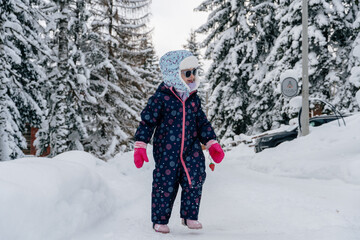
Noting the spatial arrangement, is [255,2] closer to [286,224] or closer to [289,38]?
[289,38]

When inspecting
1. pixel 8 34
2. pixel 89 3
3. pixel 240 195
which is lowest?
pixel 240 195

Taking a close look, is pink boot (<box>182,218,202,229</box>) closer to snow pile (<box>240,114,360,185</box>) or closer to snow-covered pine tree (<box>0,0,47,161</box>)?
snow pile (<box>240,114,360,185</box>)

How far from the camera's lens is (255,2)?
20.0m

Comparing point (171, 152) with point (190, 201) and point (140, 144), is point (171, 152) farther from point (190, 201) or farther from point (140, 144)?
point (190, 201)

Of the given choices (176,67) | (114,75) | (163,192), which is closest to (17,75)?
(114,75)

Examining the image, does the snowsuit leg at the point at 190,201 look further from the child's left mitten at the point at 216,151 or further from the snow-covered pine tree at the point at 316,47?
the snow-covered pine tree at the point at 316,47

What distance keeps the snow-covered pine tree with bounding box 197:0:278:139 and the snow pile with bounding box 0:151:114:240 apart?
1652 centimetres

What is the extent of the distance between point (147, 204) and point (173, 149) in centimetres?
167

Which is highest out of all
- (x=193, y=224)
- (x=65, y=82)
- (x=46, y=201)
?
(x=65, y=82)

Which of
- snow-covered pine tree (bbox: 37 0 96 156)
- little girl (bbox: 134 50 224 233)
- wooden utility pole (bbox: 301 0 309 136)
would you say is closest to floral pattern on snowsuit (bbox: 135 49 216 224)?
little girl (bbox: 134 50 224 233)

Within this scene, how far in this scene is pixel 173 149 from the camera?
10.8ft

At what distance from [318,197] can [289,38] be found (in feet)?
39.2

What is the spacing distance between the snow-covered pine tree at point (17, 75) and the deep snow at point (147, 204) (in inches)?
200

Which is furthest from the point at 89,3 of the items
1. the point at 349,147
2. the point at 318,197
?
the point at 318,197
